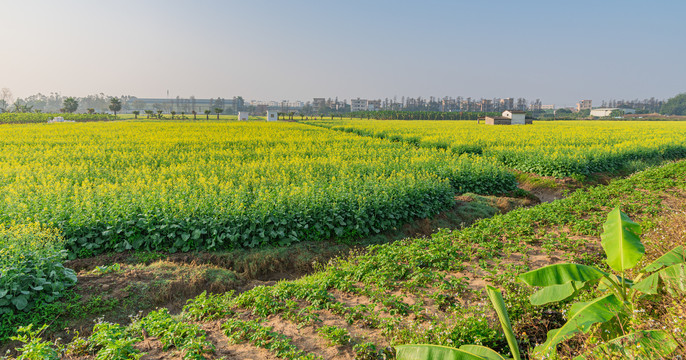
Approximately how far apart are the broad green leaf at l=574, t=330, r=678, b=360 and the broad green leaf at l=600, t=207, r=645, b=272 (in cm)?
91

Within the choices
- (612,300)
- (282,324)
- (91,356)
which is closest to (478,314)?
(612,300)

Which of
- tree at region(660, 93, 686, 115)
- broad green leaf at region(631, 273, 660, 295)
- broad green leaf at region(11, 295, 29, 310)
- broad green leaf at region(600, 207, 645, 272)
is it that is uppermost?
tree at region(660, 93, 686, 115)

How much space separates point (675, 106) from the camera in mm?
150875

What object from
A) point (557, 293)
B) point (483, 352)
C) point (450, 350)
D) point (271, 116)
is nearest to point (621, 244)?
point (557, 293)

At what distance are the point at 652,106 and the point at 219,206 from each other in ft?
751

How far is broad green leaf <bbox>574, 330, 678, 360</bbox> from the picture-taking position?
2578mm

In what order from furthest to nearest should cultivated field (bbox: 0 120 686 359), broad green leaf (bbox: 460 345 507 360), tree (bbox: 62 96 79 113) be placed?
1. tree (bbox: 62 96 79 113)
2. cultivated field (bbox: 0 120 686 359)
3. broad green leaf (bbox: 460 345 507 360)

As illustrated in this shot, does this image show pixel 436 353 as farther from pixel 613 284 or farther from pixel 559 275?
pixel 613 284

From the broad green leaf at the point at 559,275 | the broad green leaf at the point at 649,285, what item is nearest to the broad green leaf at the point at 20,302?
the broad green leaf at the point at 559,275

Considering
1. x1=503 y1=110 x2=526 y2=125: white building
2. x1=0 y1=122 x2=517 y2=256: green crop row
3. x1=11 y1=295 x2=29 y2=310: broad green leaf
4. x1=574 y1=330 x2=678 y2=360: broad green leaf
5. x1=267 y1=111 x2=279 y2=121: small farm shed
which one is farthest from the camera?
x1=267 y1=111 x2=279 y2=121: small farm shed

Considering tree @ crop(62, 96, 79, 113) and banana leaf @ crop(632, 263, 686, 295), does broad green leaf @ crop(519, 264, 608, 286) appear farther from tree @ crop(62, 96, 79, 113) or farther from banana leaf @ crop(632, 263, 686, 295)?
tree @ crop(62, 96, 79, 113)

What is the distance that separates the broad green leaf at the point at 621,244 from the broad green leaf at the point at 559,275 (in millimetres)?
323

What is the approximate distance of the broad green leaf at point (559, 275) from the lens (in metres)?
3.46

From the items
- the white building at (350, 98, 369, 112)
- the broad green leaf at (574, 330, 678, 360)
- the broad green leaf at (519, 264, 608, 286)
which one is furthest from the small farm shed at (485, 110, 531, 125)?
→ the white building at (350, 98, 369, 112)
